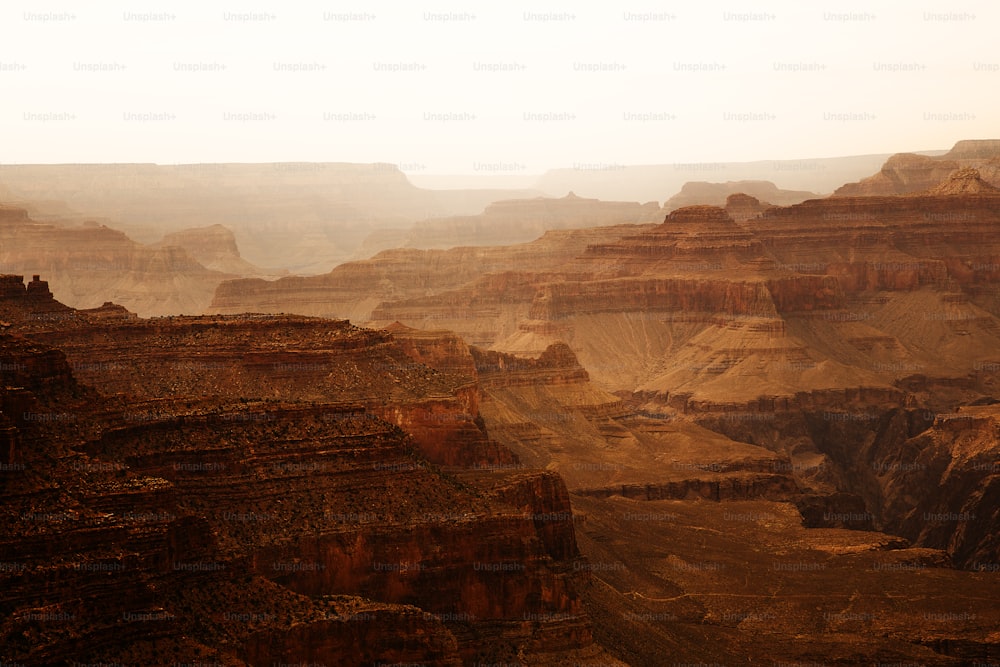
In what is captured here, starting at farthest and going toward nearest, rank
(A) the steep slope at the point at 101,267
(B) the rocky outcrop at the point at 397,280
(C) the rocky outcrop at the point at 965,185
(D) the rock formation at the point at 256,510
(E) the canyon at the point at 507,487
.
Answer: (A) the steep slope at the point at 101,267, (C) the rocky outcrop at the point at 965,185, (B) the rocky outcrop at the point at 397,280, (E) the canyon at the point at 507,487, (D) the rock formation at the point at 256,510

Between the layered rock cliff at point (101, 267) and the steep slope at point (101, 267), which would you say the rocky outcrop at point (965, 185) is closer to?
the steep slope at point (101, 267)

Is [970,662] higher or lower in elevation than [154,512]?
lower

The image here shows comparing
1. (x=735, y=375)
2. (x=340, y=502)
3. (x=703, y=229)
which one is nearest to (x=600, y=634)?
(x=340, y=502)

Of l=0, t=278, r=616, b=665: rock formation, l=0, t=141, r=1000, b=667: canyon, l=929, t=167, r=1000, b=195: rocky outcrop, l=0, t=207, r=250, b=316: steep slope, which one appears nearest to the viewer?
l=0, t=278, r=616, b=665: rock formation

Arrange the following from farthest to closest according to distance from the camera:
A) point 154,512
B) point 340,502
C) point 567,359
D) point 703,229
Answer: point 703,229, point 567,359, point 340,502, point 154,512

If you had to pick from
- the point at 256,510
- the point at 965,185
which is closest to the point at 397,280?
the point at 965,185

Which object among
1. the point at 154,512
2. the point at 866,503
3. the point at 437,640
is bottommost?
the point at 866,503

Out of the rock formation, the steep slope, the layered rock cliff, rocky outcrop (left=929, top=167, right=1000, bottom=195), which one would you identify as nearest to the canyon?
the rock formation

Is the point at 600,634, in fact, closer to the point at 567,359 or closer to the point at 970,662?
the point at 970,662

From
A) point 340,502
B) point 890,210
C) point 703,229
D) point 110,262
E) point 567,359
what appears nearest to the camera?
point 340,502

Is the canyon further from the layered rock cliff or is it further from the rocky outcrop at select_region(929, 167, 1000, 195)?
the layered rock cliff

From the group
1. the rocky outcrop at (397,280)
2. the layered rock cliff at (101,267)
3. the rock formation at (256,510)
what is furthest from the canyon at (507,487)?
the layered rock cliff at (101,267)
